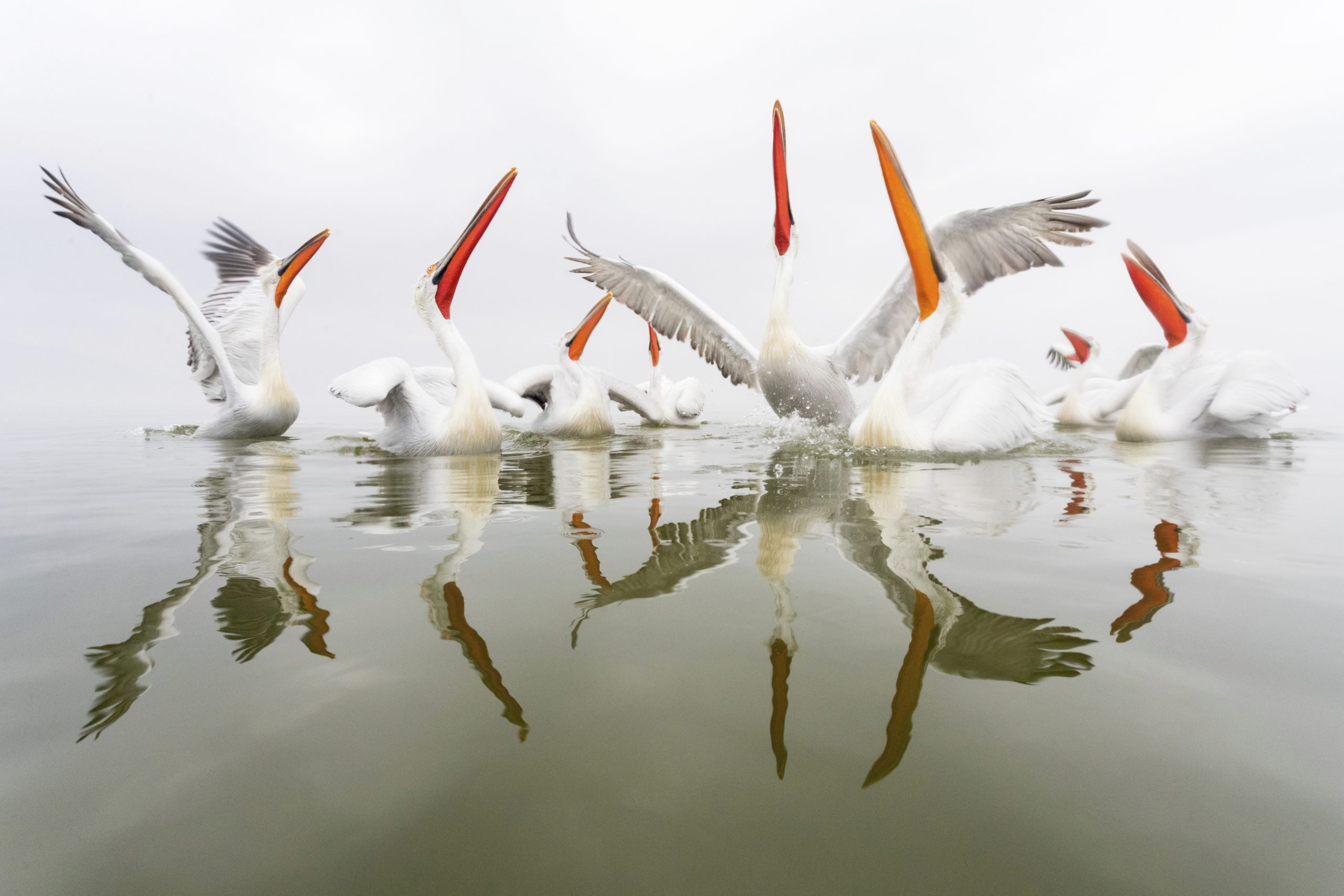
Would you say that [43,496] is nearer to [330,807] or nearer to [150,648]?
[150,648]

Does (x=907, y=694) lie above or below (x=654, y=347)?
below

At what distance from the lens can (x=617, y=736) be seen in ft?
3.76

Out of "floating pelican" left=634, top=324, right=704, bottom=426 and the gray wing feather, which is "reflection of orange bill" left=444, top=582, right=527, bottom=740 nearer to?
"floating pelican" left=634, top=324, right=704, bottom=426

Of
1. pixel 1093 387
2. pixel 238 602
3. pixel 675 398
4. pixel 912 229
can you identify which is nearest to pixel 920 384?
pixel 912 229

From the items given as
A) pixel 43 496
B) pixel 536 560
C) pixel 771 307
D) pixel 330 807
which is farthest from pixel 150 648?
pixel 771 307

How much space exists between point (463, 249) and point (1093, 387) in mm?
11511

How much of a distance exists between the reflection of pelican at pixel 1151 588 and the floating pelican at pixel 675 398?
927cm

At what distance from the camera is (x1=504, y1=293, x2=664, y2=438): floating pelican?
8852 millimetres

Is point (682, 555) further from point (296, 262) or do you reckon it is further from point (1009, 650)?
point (296, 262)

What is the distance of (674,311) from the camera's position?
8.66 m

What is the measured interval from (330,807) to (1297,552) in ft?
10.7

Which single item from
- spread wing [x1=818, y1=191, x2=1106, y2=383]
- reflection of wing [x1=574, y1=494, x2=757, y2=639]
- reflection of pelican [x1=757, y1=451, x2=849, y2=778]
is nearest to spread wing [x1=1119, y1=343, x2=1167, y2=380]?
spread wing [x1=818, y1=191, x2=1106, y2=383]

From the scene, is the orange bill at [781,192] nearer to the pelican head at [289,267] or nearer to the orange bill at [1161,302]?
the orange bill at [1161,302]

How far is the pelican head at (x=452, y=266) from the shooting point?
21.4 feet
